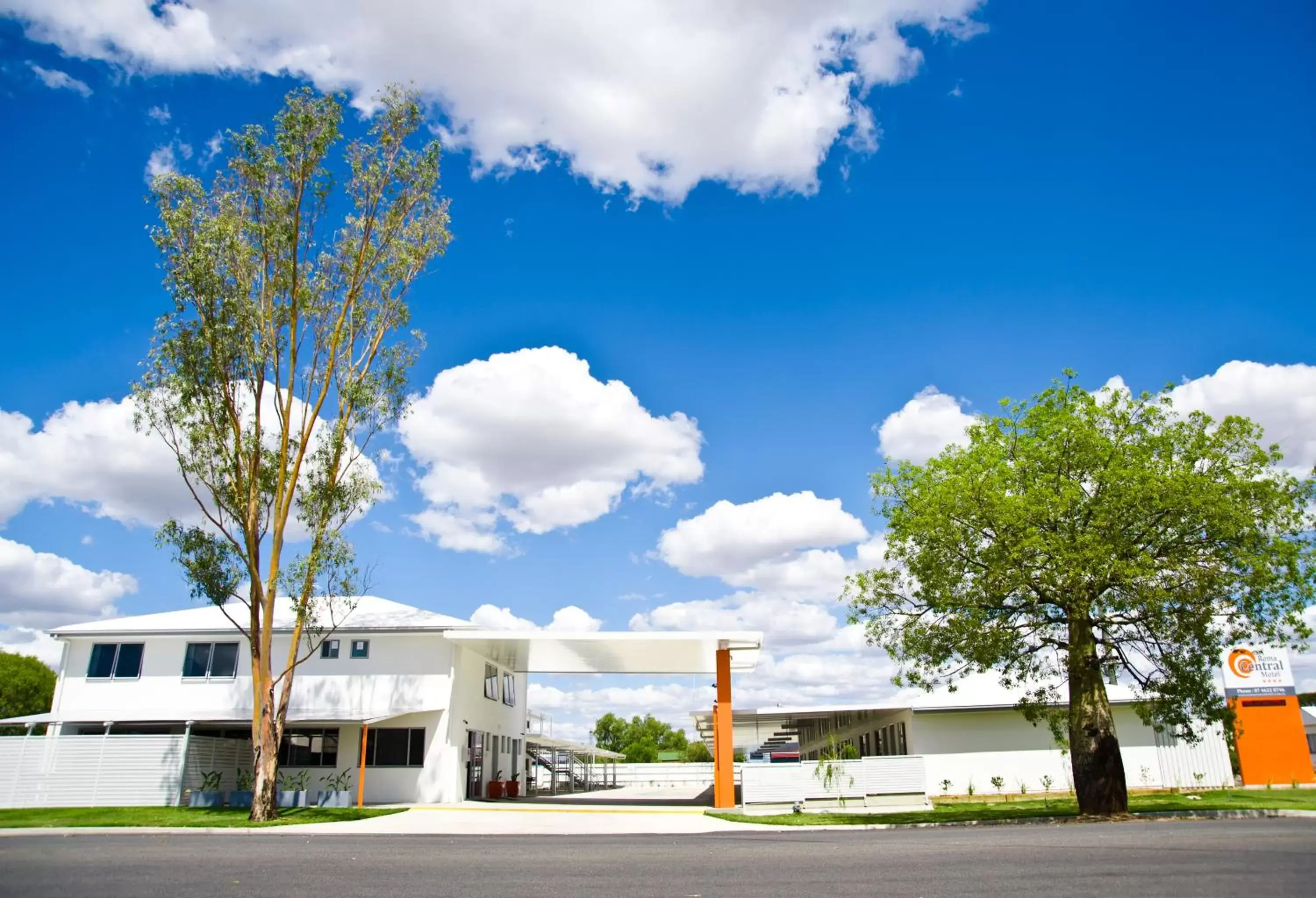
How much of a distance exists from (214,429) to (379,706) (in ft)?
35.0

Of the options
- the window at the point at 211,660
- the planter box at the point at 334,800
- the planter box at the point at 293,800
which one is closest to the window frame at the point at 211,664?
the window at the point at 211,660

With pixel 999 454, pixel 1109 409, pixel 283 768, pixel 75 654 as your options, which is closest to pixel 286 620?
pixel 283 768

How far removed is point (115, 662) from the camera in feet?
103

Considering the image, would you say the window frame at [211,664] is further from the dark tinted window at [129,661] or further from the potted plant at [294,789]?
the potted plant at [294,789]

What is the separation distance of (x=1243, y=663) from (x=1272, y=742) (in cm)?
278

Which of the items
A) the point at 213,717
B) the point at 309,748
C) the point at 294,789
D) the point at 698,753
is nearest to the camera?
the point at 294,789

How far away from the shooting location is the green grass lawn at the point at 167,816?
21.2 metres

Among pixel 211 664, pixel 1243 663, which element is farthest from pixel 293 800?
pixel 1243 663

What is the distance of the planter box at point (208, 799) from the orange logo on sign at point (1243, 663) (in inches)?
1334

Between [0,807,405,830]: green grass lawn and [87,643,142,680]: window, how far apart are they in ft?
19.1

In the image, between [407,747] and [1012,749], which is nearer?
[407,747]

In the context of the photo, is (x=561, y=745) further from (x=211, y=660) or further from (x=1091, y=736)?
(x=1091, y=736)

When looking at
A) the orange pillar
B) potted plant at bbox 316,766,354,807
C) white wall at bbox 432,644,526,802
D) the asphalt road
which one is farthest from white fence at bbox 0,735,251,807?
the orange pillar

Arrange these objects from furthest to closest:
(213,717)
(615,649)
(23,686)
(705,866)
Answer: (23,686) → (615,649) → (213,717) → (705,866)
